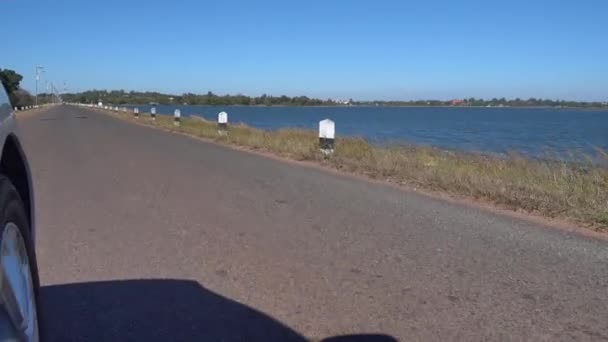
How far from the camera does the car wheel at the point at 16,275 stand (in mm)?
2160

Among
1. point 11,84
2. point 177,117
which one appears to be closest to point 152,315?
point 11,84

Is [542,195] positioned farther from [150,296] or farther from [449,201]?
[150,296]

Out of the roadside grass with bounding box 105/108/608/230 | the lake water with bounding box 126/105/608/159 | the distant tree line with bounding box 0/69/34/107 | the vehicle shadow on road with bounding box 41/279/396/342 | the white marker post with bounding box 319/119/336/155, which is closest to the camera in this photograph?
the vehicle shadow on road with bounding box 41/279/396/342

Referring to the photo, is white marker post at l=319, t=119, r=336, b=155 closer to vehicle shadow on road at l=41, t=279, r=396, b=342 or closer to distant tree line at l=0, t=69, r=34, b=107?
distant tree line at l=0, t=69, r=34, b=107

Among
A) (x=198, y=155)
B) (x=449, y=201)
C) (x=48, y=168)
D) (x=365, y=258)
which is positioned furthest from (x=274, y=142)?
(x=365, y=258)

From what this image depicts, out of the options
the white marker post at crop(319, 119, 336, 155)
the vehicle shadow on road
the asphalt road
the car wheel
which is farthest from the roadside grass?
the car wheel

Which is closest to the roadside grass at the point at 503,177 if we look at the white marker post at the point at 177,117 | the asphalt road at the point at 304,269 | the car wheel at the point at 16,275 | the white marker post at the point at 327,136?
the white marker post at the point at 327,136

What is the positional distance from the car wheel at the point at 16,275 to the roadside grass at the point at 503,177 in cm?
579

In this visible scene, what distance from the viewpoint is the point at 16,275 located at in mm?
2479

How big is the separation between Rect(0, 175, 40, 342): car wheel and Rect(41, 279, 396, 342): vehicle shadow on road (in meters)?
0.59

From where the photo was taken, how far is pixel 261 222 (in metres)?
6.98

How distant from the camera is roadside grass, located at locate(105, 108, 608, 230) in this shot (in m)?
7.51

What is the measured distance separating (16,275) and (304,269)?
112 inches

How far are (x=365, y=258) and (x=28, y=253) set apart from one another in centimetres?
311
